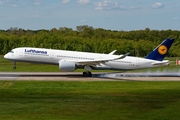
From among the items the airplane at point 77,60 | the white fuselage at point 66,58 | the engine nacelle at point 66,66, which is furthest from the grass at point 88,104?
the white fuselage at point 66,58

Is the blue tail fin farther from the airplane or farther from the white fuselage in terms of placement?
the white fuselage

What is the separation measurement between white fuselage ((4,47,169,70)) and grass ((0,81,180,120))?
46.4 ft

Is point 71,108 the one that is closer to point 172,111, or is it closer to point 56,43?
point 172,111

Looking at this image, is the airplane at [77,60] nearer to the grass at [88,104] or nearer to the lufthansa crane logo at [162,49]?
the lufthansa crane logo at [162,49]

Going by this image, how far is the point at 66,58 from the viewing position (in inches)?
1781

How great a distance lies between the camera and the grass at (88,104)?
63.6ft

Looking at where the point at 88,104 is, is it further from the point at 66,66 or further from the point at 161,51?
the point at 161,51

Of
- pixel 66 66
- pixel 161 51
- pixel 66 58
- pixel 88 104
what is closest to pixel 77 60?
pixel 66 58

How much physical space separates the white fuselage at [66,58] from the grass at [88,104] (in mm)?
14135

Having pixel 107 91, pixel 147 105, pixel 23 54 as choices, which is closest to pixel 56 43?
pixel 23 54

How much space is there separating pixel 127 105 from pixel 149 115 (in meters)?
3.29

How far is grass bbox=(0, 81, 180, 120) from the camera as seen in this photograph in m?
19.4

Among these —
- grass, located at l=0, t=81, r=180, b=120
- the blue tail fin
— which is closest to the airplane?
the blue tail fin

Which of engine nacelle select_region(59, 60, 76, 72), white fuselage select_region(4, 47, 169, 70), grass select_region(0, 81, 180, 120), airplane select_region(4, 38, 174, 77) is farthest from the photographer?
white fuselage select_region(4, 47, 169, 70)
